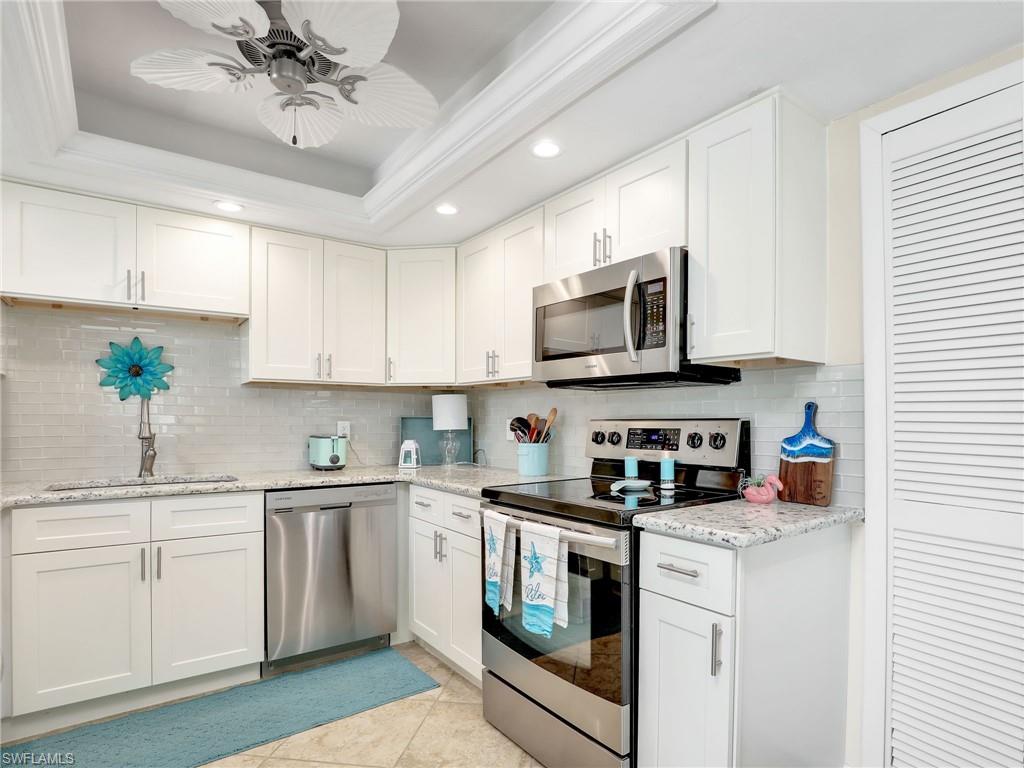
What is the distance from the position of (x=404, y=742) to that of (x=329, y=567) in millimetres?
959

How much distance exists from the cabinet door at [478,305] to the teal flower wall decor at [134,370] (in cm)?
158

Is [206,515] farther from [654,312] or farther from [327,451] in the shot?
[654,312]

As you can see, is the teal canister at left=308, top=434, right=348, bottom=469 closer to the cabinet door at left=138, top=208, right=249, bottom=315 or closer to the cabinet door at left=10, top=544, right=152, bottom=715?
the cabinet door at left=138, top=208, right=249, bottom=315

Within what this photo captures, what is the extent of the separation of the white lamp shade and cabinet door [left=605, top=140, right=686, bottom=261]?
1.58 meters

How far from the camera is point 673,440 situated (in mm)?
2467

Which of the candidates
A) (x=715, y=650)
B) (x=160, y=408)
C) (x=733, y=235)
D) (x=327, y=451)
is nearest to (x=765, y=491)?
(x=715, y=650)

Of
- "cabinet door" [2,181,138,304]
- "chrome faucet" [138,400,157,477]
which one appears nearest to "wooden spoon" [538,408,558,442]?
"chrome faucet" [138,400,157,477]

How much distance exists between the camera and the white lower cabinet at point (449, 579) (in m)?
2.59

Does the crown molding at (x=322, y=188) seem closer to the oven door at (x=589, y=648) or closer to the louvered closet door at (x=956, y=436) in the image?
the louvered closet door at (x=956, y=436)

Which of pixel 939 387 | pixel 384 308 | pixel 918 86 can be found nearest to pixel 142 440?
pixel 384 308

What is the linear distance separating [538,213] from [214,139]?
1679 mm

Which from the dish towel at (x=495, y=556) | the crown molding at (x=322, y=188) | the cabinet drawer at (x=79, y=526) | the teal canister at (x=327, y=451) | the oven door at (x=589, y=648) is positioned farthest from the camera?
the teal canister at (x=327, y=451)

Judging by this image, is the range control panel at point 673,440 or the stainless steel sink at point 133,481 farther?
the stainless steel sink at point 133,481

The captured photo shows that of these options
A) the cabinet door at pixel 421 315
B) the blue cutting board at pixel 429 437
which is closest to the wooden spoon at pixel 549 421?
the cabinet door at pixel 421 315
